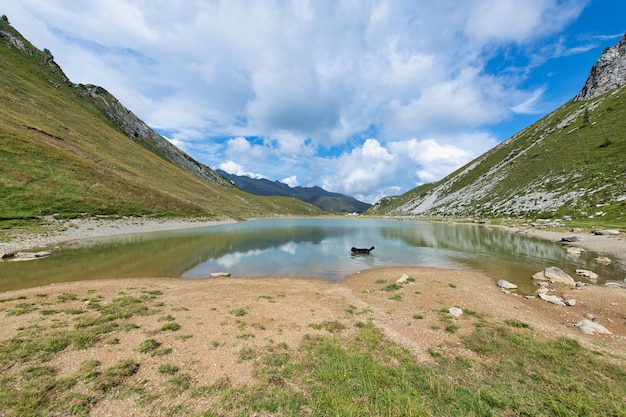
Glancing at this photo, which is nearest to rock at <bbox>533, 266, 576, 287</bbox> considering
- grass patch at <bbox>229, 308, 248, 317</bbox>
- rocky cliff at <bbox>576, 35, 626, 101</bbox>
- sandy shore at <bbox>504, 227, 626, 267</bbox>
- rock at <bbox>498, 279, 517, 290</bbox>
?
rock at <bbox>498, 279, 517, 290</bbox>

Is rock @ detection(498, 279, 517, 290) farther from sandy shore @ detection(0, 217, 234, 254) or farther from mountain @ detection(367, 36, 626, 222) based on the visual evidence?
mountain @ detection(367, 36, 626, 222)

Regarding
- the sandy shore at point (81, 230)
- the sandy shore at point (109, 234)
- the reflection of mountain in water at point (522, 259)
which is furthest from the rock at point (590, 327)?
the sandy shore at point (81, 230)

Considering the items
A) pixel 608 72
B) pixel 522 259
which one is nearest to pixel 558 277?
pixel 522 259

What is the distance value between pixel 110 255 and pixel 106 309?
26.8 meters

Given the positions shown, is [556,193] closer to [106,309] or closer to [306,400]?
[306,400]

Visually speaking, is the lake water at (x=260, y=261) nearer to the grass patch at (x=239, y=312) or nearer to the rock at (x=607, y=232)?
the rock at (x=607, y=232)

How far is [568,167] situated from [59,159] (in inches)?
7366

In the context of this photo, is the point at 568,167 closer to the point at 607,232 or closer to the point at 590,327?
the point at 607,232

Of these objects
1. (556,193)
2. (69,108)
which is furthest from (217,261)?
(69,108)

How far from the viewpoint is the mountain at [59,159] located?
5631 centimetres

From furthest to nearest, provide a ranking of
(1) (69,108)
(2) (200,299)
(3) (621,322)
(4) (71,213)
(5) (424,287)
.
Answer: (1) (69,108) → (4) (71,213) → (5) (424,287) → (2) (200,299) → (3) (621,322)

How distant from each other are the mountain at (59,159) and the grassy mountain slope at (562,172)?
132286 mm

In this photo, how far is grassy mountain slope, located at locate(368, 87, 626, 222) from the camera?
250 feet

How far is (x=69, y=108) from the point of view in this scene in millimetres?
132625
